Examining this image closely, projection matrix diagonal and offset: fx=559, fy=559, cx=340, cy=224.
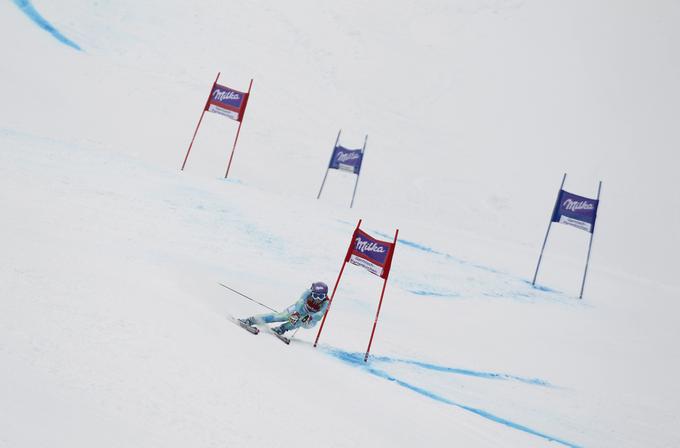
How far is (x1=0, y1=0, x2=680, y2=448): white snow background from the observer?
4184mm

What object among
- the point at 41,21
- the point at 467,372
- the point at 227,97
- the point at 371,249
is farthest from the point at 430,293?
the point at 41,21

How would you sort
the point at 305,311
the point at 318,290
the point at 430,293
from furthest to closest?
the point at 430,293, the point at 305,311, the point at 318,290

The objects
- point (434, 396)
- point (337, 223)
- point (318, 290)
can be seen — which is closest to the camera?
point (318, 290)

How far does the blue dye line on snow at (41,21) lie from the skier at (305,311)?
14.2m

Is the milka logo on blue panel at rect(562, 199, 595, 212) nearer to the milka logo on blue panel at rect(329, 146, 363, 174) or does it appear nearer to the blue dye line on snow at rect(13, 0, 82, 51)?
the milka logo on blue panel at rect(329, 146, 363, 174)

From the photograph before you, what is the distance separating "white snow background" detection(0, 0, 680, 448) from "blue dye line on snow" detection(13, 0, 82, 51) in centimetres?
11

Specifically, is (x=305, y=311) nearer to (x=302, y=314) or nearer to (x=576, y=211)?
(x=302, y=314)

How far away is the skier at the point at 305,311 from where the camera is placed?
5.96m

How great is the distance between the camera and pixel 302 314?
6047mm

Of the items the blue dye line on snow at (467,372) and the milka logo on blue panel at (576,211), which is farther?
the milka logo on blue panel at (576,211)

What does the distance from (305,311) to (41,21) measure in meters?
16.2

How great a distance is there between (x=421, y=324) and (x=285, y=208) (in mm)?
4551

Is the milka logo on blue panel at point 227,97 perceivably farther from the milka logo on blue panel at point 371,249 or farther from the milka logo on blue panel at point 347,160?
the milka logo on blue panel at point 371,249

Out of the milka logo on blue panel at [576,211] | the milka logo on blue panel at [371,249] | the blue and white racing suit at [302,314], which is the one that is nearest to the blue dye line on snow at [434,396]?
the blue and white racing suit at [302,314]
